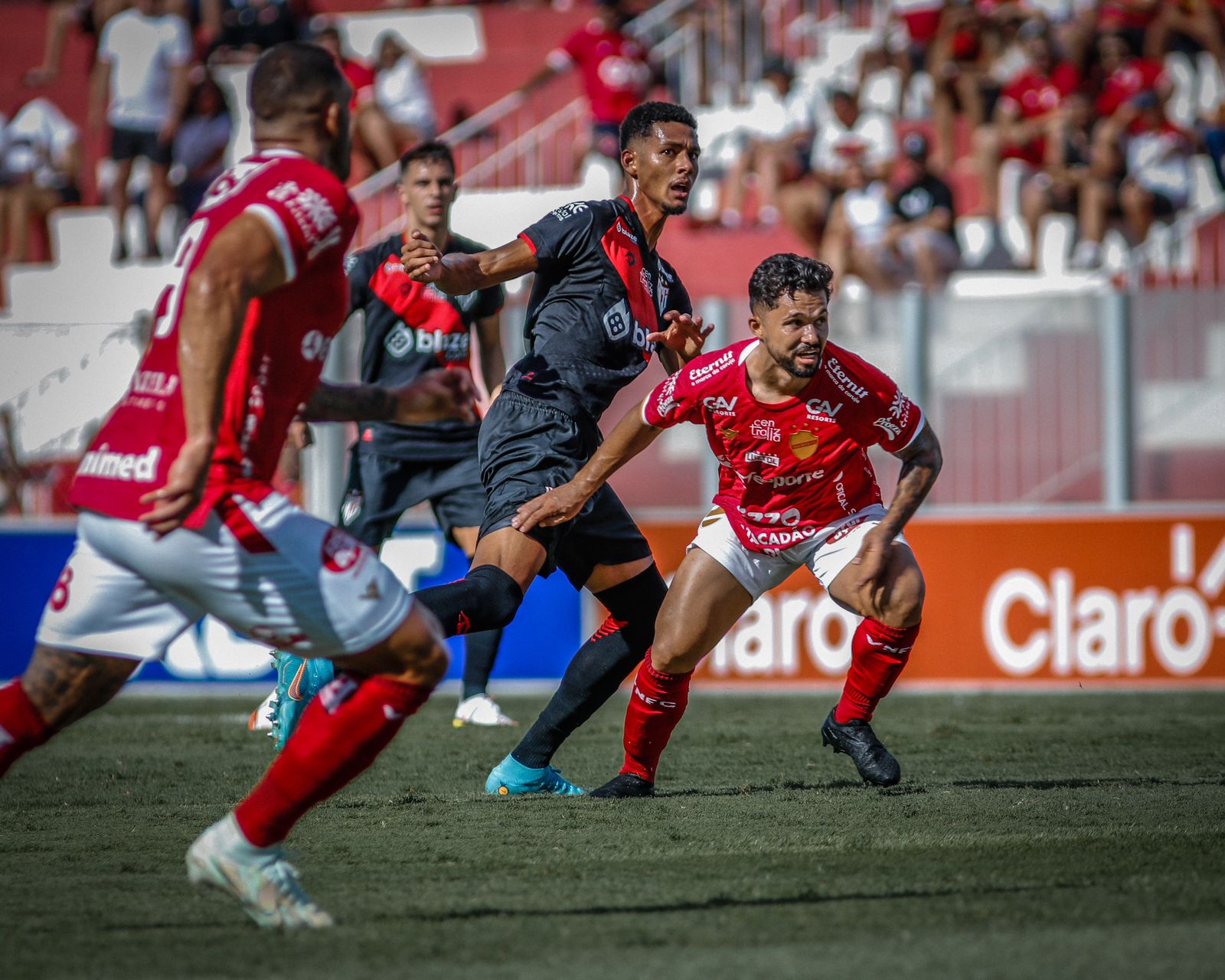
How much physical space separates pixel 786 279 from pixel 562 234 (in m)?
0.83

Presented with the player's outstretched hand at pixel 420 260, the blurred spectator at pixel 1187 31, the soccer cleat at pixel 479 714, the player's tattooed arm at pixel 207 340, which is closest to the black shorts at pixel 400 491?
the soccer cleat at pixel 479 714

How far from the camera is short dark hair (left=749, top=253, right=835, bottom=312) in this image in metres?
5.94

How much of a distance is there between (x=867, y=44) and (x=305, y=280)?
13748 millimetres

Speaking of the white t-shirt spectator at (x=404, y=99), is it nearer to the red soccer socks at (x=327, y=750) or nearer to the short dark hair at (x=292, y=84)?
the short dark hair at (x=292, y=84)

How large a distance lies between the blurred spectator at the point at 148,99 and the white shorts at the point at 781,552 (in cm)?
1174

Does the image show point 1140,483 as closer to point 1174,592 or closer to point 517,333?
point 1174,592

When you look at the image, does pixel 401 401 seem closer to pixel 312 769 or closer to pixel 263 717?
pixel 312 769

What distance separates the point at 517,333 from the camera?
11.8 meters

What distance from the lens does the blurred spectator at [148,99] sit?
55.3ft

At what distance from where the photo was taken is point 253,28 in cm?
1769

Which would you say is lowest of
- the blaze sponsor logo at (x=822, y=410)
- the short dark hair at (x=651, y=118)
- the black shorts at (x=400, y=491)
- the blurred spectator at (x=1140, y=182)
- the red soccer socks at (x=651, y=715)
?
the red soccer socks at (x=651, y=715)

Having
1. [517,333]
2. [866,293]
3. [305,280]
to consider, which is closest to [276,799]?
[305,280]

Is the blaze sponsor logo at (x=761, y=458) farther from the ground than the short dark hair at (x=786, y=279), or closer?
closer

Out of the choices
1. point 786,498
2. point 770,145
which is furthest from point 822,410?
point 770,145
